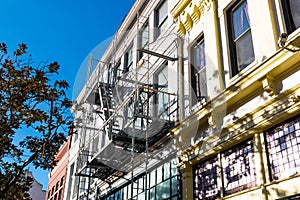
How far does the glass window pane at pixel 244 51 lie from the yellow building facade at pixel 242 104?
0.03 m

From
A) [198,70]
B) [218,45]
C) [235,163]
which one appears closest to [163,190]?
[235,163]

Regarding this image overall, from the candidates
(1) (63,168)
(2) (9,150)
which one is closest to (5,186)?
(2) (9,150)

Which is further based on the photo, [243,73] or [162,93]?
[162,93]

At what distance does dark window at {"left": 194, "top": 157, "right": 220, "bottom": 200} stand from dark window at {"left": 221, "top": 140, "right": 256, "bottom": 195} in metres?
0.34

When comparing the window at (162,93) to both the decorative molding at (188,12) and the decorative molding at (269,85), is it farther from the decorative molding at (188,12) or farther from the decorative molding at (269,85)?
the decorative molding at (269,85)

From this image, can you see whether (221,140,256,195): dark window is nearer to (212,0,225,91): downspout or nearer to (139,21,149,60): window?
(212,0,225,91): downspout

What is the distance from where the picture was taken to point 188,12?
1105cm

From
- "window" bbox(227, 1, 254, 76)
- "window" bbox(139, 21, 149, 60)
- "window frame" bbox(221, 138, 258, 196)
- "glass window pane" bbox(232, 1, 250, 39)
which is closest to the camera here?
"window frame" bbox(221, 138, 258, 196)

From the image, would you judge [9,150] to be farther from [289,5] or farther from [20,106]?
[289,5]

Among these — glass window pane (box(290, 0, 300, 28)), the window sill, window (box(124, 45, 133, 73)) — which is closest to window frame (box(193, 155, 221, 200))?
A: the window sill

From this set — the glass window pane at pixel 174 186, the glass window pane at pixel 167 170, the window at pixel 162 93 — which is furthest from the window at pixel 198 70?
the glass window pane at pixel 174 186

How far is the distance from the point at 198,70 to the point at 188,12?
209cm

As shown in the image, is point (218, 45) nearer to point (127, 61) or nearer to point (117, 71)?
point (127, 61)

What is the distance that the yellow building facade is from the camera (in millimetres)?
6223
